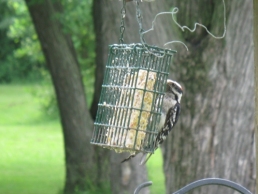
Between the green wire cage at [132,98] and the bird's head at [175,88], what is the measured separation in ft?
1.13

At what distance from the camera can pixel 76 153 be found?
34.2 ft

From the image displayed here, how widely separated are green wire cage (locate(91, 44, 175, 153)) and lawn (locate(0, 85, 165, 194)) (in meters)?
8.01

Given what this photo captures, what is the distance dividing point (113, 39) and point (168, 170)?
8.94 ft

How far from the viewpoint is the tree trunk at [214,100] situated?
6.09 metres

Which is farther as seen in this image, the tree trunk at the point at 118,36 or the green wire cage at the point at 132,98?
the tree trunk at the point at 118,36

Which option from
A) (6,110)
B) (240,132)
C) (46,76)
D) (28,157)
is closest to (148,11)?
(240,132)

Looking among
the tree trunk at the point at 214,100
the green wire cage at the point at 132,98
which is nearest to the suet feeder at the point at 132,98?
the green wire cage at the point at 132,98

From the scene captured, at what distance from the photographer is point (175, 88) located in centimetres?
433

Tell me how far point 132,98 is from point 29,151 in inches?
536

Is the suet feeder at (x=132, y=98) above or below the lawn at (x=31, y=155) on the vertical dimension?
above

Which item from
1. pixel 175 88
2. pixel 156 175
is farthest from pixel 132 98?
pixel 156 175

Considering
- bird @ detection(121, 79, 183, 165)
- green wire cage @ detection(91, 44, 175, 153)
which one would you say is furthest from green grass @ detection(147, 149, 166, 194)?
green wire cage @ detection(91, 44, 175, 153)

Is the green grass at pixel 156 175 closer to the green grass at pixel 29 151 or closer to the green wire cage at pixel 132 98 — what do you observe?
the green grass at pixel 29 151

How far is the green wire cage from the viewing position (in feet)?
12.5
